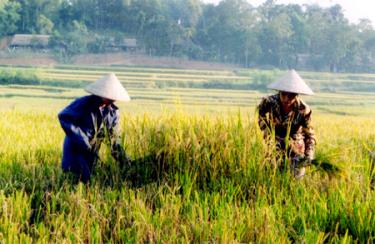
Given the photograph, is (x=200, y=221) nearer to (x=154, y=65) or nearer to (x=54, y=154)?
(x=54, y=154)

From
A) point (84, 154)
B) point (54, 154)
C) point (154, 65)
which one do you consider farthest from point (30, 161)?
point (154, 65)

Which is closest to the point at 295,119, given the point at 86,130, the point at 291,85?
the point at 291,85

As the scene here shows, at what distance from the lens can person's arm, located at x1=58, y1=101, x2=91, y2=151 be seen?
10.4 ft

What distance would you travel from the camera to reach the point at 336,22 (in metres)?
41.6

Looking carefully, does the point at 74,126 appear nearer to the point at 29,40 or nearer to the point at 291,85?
the point at 291,85

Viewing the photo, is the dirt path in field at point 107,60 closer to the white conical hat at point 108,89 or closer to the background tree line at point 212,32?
the background tree line at point 212,32

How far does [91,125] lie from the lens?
3.34m

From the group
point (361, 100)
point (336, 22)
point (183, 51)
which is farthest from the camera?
point (336, 22)

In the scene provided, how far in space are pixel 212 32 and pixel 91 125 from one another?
37.0 m

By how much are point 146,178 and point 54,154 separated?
4.00 feet

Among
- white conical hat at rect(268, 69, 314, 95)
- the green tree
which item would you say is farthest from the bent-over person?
the green tree

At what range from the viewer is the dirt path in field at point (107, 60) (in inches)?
1484

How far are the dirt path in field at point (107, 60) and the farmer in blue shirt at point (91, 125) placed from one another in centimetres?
3423

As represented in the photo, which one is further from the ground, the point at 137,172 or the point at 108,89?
the point at 108,89
